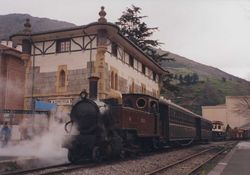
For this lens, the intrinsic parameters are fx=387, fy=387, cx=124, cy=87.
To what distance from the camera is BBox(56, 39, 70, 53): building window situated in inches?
1097

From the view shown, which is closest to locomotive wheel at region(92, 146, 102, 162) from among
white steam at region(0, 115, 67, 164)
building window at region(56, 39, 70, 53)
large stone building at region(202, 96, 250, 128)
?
white steam at region(0, 115, 67, 164)

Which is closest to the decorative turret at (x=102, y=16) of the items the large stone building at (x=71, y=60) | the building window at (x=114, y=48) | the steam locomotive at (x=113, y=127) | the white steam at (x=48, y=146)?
the large stone building at (x=71, y=60)

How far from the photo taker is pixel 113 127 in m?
14.7

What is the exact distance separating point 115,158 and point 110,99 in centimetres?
250

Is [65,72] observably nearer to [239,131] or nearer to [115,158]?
[115,158]

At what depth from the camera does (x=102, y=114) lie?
562 inches

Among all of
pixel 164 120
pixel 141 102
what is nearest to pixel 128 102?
pixel 141 102

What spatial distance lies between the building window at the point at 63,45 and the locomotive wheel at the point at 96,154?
48.6 ft

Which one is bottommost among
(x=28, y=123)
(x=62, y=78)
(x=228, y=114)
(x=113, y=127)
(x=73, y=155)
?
(x=73, y=155)

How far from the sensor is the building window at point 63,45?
27.9 m

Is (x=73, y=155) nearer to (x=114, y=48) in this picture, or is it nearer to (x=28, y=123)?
(x=28, y=123)

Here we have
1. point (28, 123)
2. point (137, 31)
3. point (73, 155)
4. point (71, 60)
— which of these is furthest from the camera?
point (137, 31)

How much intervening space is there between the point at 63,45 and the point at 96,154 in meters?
15.4

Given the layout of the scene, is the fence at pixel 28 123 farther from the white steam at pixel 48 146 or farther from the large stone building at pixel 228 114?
the large stone building at pixel 228 114
